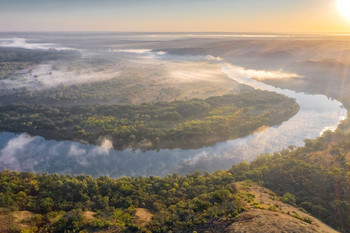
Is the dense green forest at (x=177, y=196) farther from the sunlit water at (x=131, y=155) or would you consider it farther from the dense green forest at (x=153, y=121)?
the dense green forest at (x=153, y=121)

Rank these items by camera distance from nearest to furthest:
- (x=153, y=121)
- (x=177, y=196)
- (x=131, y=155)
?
1. (x=177, y=196)
2. (x=131, y=155)
3. (x=153, y=121)

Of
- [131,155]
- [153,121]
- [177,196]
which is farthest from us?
[153,121]

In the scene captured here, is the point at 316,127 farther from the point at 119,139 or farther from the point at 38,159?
the point at 38,159

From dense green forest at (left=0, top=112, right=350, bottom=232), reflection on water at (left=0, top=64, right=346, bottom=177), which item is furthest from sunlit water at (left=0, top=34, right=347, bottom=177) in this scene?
dense green forest at (left=0, top=112, right=350, bottom=232)

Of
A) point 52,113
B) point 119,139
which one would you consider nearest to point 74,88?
point 52,113

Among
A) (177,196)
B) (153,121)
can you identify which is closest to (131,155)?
(153,121)

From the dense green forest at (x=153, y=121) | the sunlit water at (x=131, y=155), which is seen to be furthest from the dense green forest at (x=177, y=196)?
the dense green forest at (x=153, y=121)

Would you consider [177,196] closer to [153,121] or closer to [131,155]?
[131,155]
